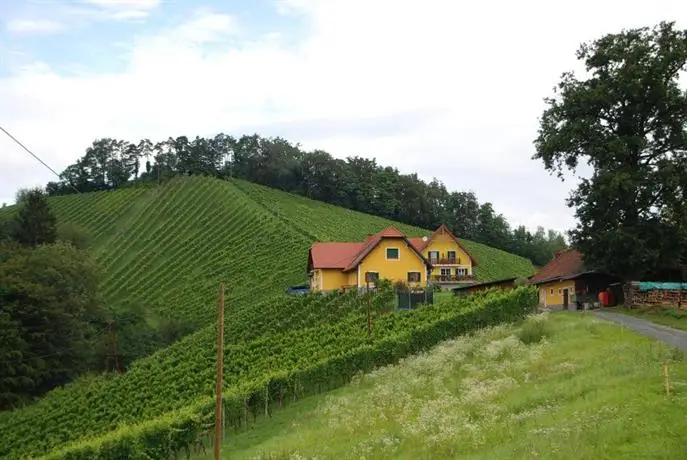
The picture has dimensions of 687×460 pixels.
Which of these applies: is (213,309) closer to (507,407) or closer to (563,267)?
(563,267)

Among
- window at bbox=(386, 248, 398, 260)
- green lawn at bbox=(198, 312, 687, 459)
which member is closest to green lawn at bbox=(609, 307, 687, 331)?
green lawn at bbox=(198, 312, 687, 459)

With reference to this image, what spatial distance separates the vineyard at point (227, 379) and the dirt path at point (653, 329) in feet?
17.8

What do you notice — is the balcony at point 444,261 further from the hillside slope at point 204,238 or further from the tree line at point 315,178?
the tree line at point 315,178

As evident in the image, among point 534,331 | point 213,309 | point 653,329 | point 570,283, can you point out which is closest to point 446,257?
point 213,309

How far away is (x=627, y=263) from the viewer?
46.5 meters

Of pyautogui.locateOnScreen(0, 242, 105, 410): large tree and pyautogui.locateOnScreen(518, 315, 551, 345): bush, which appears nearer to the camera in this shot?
pyautogui.locateOnScreen(518, 315, 551, 345): bush

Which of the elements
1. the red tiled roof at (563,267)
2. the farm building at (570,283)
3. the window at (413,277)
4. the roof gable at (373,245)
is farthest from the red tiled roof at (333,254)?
the farm building at (570,283)

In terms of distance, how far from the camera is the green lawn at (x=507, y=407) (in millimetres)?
16641

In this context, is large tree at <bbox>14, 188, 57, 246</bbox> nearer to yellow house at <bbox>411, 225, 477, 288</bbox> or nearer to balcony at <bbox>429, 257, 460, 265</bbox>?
yellow house at <bbox>411, 225, 477, 288</bbox>

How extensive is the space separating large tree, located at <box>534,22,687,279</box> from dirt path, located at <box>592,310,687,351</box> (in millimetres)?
6265

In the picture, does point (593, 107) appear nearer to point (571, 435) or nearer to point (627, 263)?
point (627, 263)

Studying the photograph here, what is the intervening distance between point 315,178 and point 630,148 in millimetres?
99438

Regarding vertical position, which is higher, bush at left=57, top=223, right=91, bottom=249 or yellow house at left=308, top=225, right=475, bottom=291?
bush at left=57, top=223, right=91, bottom=249

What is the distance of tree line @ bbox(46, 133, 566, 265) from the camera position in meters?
137
